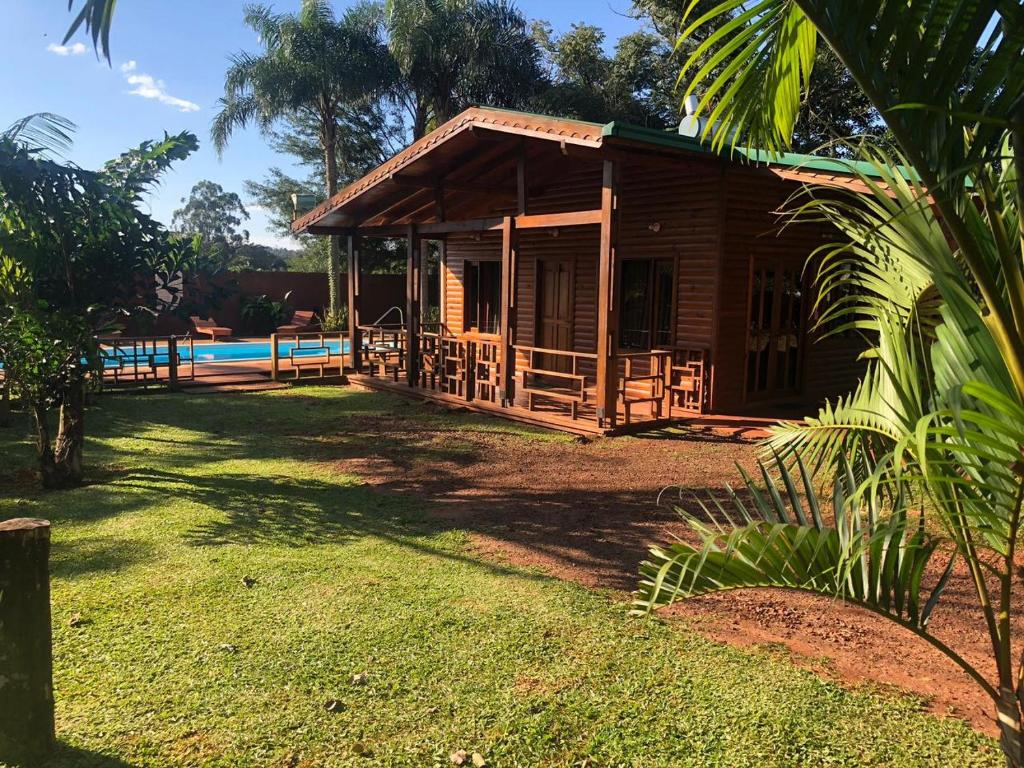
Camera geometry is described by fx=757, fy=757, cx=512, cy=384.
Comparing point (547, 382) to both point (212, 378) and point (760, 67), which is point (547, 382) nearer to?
point (212, 378)

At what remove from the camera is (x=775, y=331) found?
10.9 meters

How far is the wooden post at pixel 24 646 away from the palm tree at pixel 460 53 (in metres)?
25.7

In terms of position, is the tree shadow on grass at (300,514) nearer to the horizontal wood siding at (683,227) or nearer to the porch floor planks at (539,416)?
the porch floor planks at (539,416)

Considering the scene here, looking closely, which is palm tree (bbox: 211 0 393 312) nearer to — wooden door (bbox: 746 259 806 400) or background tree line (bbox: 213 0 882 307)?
background tree line (bbox: 213 0 882 307)

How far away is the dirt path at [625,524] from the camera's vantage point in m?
3.68

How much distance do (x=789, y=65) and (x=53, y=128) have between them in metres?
5.50

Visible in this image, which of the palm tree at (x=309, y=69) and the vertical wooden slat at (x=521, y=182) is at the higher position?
the palm tree at (x=309, y=69)

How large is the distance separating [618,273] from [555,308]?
14.1 feet

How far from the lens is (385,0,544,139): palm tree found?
25516 mm

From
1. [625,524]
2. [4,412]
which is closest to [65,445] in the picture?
[4,412]

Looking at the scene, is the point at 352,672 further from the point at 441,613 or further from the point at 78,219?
the point at 78,219

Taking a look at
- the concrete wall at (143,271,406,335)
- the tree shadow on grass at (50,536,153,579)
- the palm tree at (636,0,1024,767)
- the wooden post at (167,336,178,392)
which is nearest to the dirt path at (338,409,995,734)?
the palm tree at (636,0,1024,767)

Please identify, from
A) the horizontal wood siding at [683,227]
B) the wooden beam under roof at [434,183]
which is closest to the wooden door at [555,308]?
the wooden beam under roof at [434,183]

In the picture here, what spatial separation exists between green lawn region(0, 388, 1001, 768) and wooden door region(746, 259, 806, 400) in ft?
21.4
